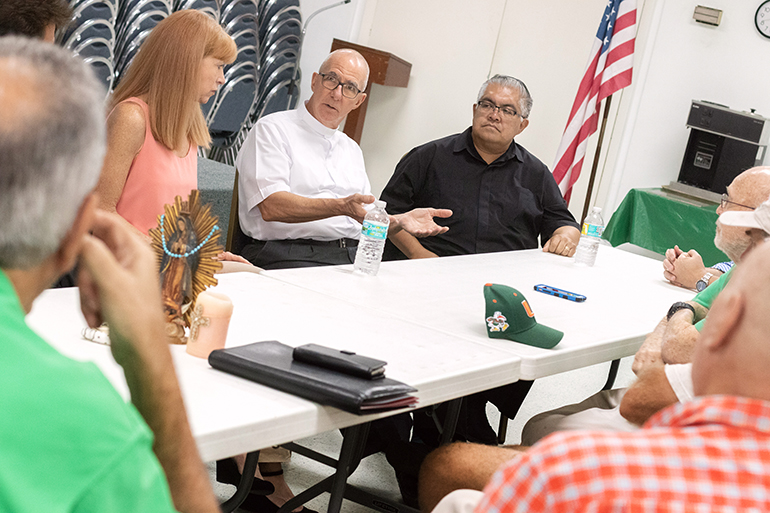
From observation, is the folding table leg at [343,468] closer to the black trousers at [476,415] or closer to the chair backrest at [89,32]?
the black trousers at [476,415]

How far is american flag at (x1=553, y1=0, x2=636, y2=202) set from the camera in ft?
18.1

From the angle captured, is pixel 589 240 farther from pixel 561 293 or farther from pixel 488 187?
pixel 561 293

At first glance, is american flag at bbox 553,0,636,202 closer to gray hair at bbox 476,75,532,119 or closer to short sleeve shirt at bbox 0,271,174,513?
gray hair at bbox 476,75,532,119

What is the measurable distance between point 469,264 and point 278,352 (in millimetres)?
1500

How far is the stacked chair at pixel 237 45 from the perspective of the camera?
411cm

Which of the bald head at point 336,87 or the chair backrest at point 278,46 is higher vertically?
the chair backrest at point 278,46

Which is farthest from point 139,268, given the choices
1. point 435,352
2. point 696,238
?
point 696,238

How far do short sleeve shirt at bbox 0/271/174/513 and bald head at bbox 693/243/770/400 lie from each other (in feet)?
1.98

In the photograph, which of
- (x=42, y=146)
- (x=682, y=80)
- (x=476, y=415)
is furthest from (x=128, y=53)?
(x=682, y=80)

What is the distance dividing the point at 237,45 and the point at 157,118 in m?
2.82

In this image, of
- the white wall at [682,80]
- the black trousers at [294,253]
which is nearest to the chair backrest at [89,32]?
the black trousers at [294,253]

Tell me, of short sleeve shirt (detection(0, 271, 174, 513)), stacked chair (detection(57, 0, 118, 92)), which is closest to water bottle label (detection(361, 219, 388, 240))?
short sleeve shirt (detection(0, 271, 174, 513))

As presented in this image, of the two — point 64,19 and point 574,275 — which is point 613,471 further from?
point 574,275

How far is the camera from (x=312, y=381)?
126 centimetres
